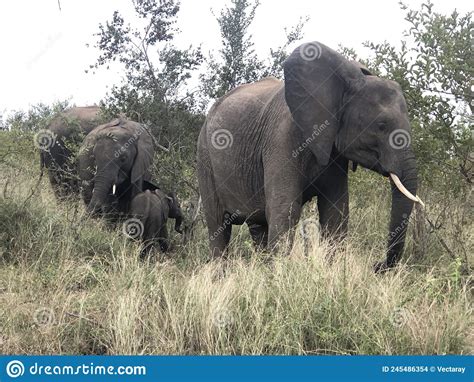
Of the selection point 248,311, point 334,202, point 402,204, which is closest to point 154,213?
point 334,202

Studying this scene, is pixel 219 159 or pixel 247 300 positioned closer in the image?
pixel 247 300

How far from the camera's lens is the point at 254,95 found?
762 cm

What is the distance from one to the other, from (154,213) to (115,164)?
3.50 feet

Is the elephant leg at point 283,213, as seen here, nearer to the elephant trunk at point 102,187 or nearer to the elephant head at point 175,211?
the elephant head at point 175,211

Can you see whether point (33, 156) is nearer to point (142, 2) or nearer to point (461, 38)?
point (142, 2)

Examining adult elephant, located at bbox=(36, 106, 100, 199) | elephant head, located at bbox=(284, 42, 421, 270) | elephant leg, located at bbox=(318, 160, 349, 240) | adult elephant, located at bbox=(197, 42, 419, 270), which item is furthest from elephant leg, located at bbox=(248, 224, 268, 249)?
adult elephant, located at bbox=(36, 106, 100, 199)

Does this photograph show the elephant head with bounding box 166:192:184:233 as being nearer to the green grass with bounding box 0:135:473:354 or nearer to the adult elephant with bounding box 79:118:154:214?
the adult elephant with bounding box 79:118:154:214

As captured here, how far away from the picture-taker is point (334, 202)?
680 centimetres

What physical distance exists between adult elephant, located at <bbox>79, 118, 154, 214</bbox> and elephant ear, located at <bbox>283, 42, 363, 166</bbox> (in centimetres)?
426

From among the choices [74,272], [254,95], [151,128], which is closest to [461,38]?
[254,95]

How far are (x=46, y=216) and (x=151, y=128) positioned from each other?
3.25 meters

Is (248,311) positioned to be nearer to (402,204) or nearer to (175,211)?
(402,204)

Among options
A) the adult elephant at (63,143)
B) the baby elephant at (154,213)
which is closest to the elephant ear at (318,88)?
the baby elephant at (154,213)

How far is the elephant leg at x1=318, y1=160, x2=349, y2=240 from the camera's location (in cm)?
670
